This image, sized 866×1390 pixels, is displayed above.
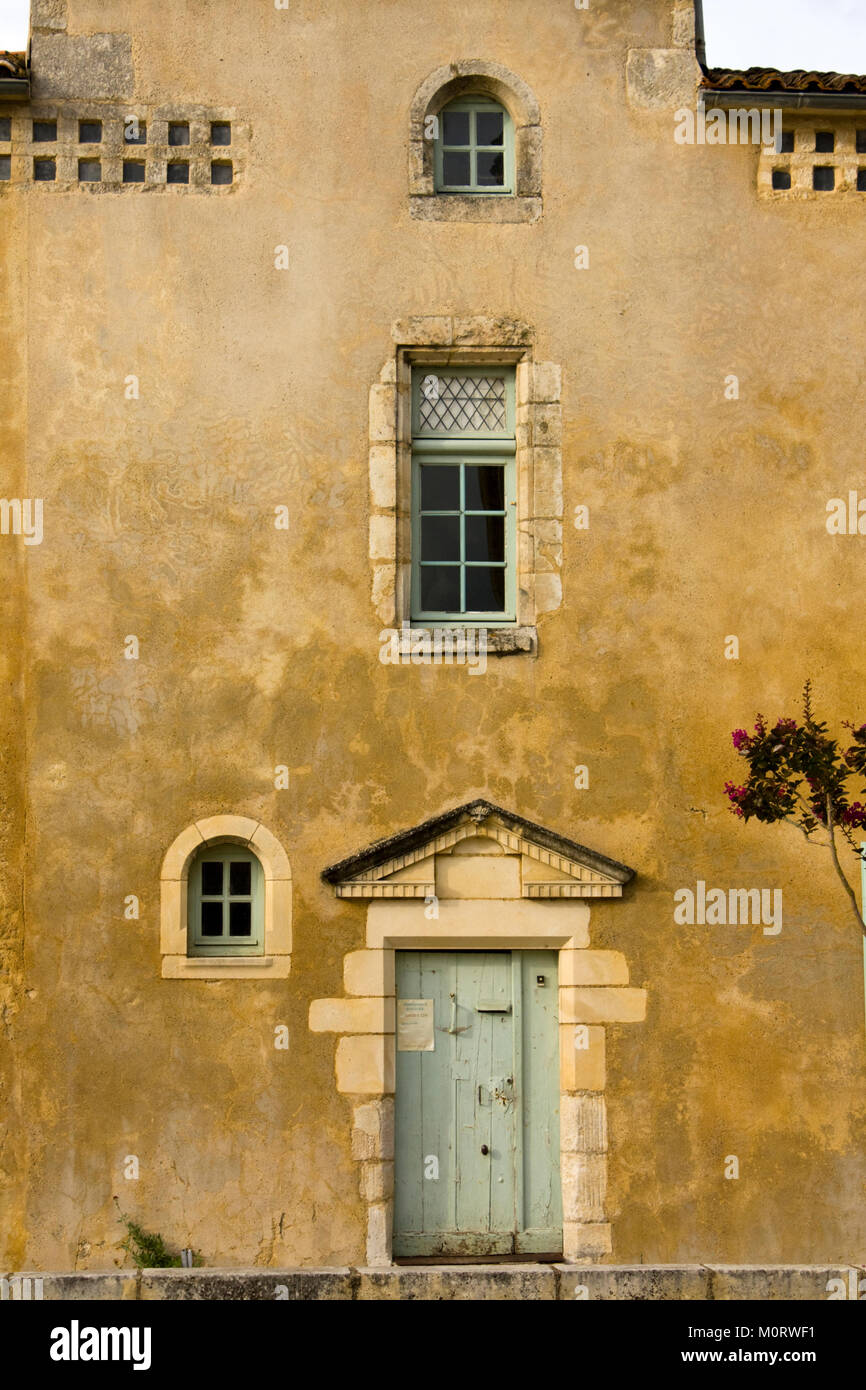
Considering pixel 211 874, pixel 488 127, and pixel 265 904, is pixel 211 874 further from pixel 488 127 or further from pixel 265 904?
pixel 488 127

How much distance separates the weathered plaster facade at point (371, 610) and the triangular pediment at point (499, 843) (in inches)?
4.7

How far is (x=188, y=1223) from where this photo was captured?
9.92 metres

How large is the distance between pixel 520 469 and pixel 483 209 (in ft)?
5.11

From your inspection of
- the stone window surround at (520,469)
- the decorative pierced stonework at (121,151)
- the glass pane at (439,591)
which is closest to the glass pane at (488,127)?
the stone window surround at (520,469)

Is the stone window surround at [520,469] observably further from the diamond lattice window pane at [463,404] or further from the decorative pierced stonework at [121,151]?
the decorative pierced stonework at [121,151]

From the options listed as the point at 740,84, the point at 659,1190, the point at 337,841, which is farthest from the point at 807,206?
the point at 659,1190

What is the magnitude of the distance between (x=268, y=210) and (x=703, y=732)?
398cm

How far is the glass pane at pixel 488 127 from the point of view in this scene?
Answer: 35.6ft

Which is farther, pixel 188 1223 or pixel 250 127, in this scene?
pixel 250 127

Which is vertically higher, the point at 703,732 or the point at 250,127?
the point at 250,127

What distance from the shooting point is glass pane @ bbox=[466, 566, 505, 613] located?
1067 centimetres

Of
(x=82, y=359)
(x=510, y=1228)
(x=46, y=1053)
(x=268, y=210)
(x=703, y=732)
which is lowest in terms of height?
(x=510, y=1228)

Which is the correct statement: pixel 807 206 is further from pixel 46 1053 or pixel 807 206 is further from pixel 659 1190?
pixel 46 1053

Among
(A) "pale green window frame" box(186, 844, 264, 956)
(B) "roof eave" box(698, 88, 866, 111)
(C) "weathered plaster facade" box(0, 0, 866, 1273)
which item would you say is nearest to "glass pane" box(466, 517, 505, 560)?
(C) "weathered plaster facade" box(0, 0, 866, 1273)
